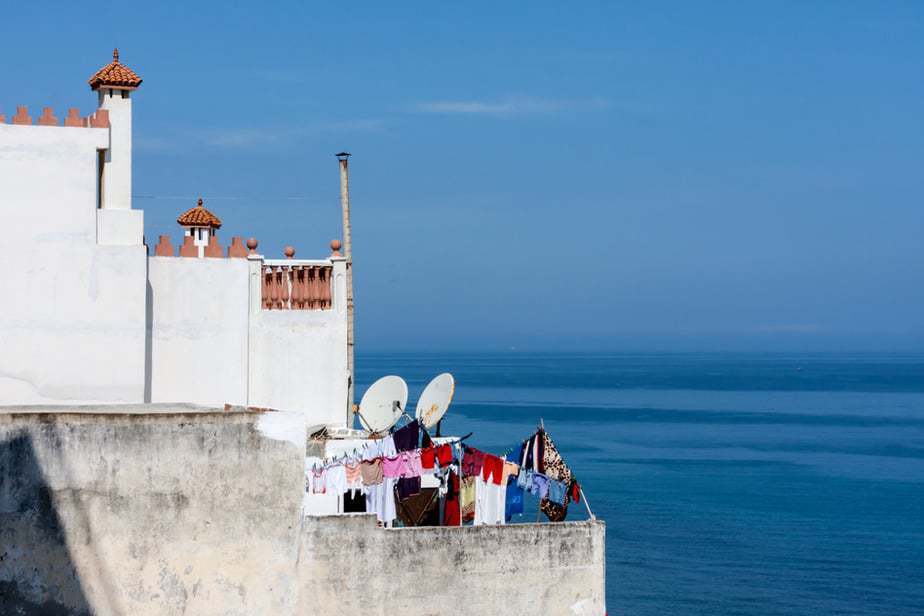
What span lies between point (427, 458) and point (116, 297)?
6793 millimetres

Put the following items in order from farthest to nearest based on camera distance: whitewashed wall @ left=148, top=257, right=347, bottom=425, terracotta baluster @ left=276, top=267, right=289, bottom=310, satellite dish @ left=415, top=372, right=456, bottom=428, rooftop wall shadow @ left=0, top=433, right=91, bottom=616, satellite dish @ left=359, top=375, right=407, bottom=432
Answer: terracotta baluster @ left=276, top=267, right=289, bottom=310 < satellite dish @ left=359, top=375, right=407, bottom=432 < whitewashed wall @ left=148, top=257, right=347, bottom=425 < satellite dish @ left=415, top=372, right=456, bottom=428 < rooftop wall shadow @ left=0, top=433, right=91, bottom=616

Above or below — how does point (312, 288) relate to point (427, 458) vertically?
above

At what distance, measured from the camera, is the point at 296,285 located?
100 feet

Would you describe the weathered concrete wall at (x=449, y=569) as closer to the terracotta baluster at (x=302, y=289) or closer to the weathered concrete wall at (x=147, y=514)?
the weathered concrete wall at (x=147, y=514)

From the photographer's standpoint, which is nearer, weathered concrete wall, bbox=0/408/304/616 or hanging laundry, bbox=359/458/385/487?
weathered concrete wall, bbox=0/408/304/616

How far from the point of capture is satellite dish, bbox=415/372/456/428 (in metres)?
28.8

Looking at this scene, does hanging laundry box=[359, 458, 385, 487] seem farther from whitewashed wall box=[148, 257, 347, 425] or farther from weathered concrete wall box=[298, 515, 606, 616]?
whitewashed wall box=[148, 257, 347, 425]

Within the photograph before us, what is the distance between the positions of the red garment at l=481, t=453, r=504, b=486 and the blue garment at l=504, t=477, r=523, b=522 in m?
0.22

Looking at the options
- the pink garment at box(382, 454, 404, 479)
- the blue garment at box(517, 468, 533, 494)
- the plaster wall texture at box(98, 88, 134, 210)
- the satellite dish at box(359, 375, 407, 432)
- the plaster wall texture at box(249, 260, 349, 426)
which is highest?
the plaster wall texture at box(98, 88, 134, 210)

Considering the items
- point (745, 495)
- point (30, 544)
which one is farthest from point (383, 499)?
point (745, 495)

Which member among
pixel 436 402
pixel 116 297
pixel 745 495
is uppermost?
pixel 116 297

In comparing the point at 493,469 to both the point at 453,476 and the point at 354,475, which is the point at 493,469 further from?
the point at 354,475

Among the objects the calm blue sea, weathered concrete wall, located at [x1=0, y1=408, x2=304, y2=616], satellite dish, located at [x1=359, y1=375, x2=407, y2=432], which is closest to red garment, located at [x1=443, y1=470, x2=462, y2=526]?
satellite dish, located at [x1=359, y1=375, x2=407, y2=432]

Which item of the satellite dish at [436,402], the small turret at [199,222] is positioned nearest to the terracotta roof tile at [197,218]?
the small turret at [199,222]
